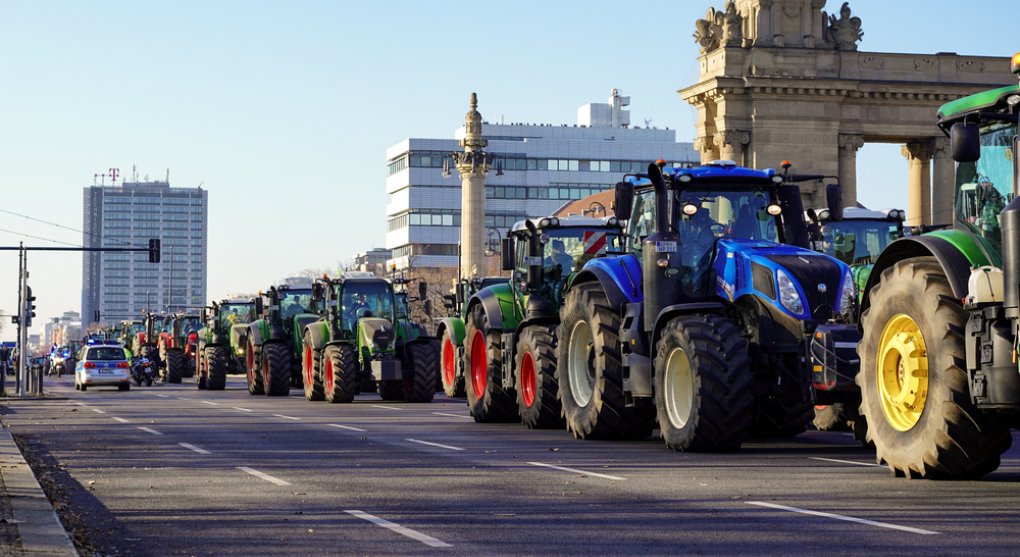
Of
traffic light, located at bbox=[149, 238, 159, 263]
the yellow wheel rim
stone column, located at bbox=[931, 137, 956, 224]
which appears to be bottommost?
the yellow wheel rim

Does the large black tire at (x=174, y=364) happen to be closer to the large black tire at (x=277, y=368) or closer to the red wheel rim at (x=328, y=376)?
the large black tire at (x=277, y=368)

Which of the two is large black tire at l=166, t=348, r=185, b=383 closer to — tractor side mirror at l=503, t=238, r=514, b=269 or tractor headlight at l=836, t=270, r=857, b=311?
tractor side mirror at l=503, t=238, r=514, b=269

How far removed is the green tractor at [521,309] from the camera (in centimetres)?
A: 2481

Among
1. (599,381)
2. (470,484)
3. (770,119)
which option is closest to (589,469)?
(470,484)

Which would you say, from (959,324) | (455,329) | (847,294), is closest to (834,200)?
(847,294)

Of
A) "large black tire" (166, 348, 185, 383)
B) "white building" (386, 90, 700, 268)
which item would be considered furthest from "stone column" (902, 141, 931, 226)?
"white building" (386, 90, 700, 268)

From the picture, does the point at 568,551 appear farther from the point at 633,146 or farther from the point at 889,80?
the point at 633,146

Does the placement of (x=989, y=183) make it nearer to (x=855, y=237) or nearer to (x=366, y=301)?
(x=855, y=237)

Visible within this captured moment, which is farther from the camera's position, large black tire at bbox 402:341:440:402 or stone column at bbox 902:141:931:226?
stone column at bbox 902:141:931:226

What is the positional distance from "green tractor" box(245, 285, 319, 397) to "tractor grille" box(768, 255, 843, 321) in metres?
22.4

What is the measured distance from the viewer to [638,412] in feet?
69.7

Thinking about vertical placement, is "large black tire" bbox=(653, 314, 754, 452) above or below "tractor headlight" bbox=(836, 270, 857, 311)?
below

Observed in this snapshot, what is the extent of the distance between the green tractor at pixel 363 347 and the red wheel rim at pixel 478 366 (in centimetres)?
817

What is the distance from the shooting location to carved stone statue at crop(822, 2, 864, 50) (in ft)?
253
